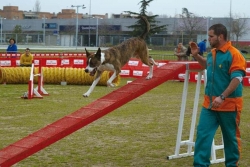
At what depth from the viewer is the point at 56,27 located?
268 ft

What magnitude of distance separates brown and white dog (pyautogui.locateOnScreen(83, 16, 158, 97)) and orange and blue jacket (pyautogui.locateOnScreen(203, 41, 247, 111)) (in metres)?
1.85

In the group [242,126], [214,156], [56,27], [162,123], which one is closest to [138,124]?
[162,123]

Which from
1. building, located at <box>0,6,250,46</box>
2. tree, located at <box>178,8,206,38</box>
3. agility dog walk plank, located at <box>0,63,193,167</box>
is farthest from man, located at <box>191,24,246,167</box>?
tree, located at <box>178,8,206,38</box>

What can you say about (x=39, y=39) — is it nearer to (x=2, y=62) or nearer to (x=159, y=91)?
(x=2, y=62)

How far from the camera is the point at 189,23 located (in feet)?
199

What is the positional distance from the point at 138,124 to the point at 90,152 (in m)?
3.03

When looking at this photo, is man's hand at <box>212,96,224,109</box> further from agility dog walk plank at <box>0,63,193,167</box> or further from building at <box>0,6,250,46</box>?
building at <box>0,6,250,46</box>

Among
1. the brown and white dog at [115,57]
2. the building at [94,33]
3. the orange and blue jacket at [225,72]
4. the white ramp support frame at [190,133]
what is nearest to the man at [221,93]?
the orange and blue jacket at [225,72]

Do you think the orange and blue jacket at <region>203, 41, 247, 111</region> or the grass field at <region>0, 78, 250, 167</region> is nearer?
the orange and blue jacket at <region>203, 41, 247, 111</region>

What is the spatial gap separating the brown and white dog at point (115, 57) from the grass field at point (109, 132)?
1.15 meters

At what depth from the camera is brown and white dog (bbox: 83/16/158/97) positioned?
8.63 meters

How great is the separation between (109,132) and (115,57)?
2.17 metres

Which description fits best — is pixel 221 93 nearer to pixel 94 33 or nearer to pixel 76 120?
pixel 76 120

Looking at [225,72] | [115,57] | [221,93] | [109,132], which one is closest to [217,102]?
[221,93]
